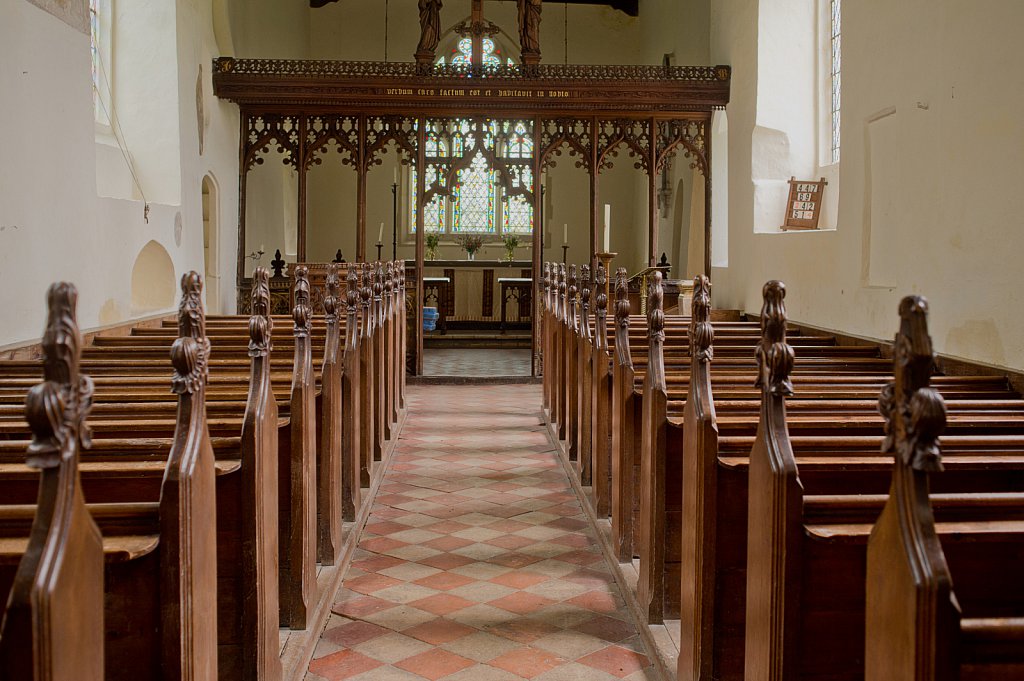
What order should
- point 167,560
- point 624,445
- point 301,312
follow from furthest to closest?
point 624,445
point 301,312
point 167,560

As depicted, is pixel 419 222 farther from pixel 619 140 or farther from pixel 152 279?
pixel 152 279

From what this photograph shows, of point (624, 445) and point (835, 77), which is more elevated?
point (835, 77)

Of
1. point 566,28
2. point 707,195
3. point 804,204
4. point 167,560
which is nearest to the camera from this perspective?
point 167,560

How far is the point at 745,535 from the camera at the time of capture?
8.11ft

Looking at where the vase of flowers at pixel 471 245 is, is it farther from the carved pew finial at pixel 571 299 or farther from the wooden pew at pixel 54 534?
the wooden pew at pixel 54 534

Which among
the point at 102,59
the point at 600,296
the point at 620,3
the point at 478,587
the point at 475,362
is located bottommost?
the point at 478,587

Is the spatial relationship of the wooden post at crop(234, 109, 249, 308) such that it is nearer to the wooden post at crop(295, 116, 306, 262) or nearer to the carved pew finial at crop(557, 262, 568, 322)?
the wooden post at crop(295, 116, 306, 262)

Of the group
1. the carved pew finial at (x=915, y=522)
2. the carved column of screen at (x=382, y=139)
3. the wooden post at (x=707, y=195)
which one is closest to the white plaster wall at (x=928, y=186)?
the wooden post at (x=707, y=195)

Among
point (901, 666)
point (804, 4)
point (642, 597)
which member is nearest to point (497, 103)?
point (804, 4)

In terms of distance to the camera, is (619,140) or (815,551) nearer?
(815,551)

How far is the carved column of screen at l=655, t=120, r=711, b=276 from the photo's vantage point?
972cm

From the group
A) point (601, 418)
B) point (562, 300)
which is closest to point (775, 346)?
point (601, 418)

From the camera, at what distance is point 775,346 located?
191 centimetres

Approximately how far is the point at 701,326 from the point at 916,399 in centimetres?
125
